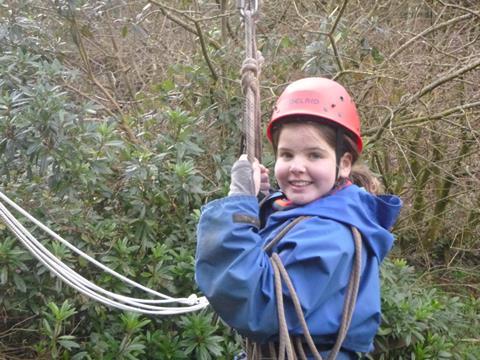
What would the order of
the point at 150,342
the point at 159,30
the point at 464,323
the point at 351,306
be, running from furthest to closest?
the point at 159,30
the point at 464,323
the point at 150,342
the point at 351,306

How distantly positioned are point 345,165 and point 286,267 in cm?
50

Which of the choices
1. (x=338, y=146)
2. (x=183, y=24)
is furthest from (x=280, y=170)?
(x=183, y=24)

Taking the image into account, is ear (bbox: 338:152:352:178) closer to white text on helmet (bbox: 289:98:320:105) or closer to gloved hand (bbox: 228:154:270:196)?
white text on helmet (bbox: 289:98:320:105)

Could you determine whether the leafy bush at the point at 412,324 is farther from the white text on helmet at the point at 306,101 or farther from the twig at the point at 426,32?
the white text on helmet at the point at 306,101

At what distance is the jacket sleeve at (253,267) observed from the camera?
1.99 metres

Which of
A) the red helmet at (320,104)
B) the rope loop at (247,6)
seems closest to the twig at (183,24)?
the rope loop at (247,6)

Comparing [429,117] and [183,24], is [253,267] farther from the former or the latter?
[429,117]

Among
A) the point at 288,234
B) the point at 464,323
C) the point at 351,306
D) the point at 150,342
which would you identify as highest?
the point at 288,234

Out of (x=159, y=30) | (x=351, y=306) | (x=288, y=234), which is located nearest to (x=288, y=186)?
(x=288, y=234)

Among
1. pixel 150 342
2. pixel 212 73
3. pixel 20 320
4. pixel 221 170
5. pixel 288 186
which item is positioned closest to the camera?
pixel 288 186

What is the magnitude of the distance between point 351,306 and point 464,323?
365 cm

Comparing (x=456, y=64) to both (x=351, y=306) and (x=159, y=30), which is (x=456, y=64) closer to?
(x=159, y=30)

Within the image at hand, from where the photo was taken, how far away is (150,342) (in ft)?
12.7

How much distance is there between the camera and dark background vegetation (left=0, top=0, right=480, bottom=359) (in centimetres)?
394
